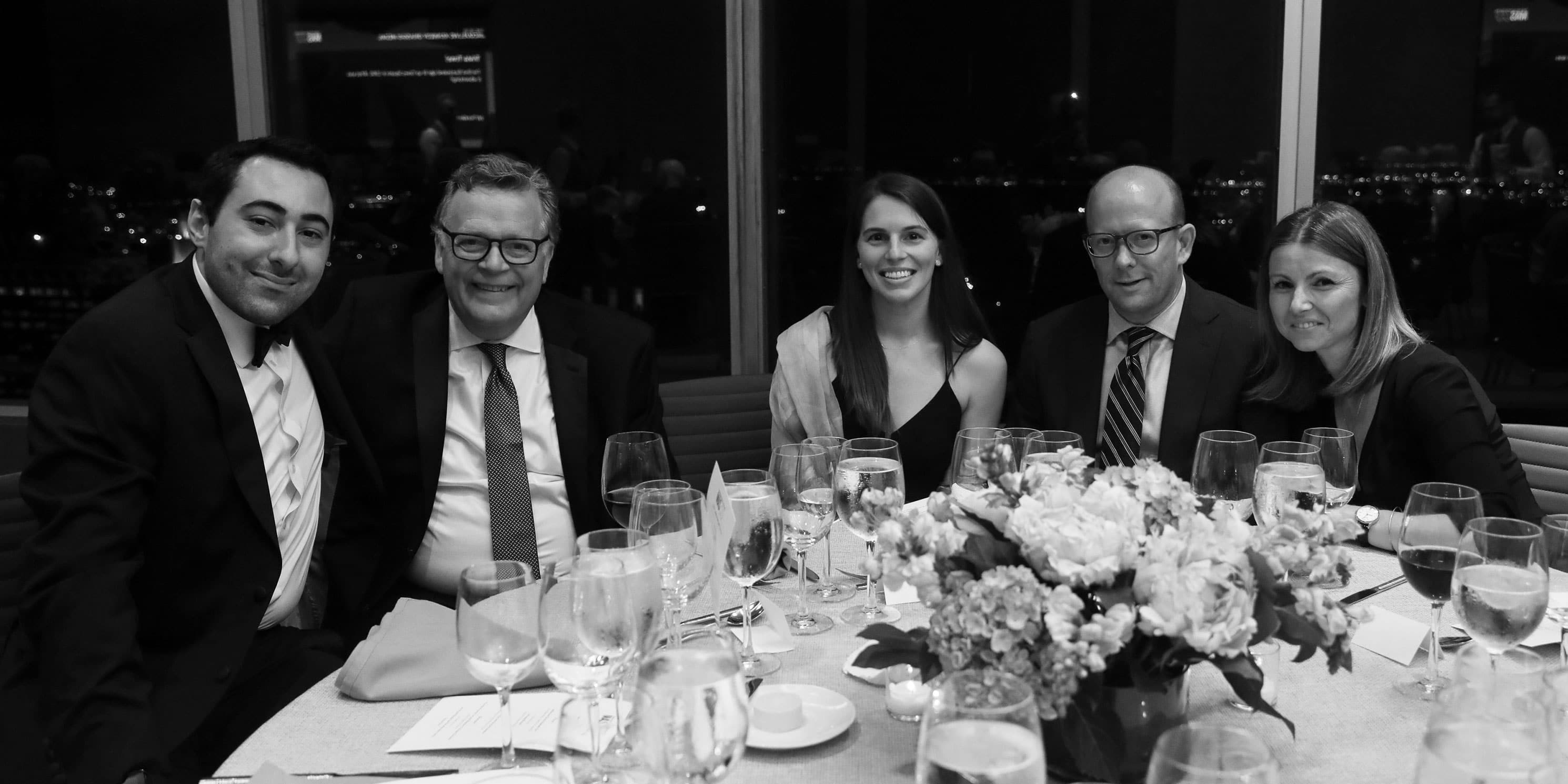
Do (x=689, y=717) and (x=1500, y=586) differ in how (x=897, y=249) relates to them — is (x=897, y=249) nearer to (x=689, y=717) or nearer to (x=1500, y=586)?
(x=1500, y=586)

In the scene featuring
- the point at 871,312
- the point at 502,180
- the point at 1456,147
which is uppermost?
the point at 1456,147

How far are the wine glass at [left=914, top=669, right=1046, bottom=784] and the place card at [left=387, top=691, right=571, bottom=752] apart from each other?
0.54m

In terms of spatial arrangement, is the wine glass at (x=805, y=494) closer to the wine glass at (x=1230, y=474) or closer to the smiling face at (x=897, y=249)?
the wine glass at (x=1230, y=474)

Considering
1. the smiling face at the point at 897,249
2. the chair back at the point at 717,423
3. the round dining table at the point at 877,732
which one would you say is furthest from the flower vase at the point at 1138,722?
the chair back at the point at 717,423

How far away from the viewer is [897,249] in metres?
3.03

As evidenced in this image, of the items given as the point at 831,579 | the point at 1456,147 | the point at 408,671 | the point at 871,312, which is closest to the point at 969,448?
the point at 831,579

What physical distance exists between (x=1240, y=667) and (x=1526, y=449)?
2.12 metres

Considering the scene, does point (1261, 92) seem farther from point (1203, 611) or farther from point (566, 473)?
point (1203, 611)

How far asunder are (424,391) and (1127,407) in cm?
173

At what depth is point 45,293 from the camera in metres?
4.50

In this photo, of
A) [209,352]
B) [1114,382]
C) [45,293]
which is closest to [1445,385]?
[1114,382]

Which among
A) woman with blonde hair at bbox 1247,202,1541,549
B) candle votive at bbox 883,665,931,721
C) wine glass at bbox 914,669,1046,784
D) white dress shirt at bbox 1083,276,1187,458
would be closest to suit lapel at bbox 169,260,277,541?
candle votive at bbox 883,665,931,721

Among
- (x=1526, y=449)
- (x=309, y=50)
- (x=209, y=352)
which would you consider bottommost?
(x=1526, y=449)

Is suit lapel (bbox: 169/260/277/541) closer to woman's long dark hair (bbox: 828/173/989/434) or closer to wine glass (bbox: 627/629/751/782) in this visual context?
wine glass (bbox: 627/629/751/782)
